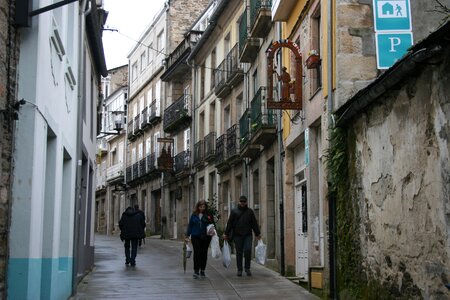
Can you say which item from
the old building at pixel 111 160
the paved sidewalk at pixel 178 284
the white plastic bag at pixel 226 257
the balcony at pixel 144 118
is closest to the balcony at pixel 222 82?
the paved sidewalk at pixel 178 284

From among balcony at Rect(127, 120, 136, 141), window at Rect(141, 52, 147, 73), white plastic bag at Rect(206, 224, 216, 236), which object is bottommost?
white plastic bag at Rect(206, 224, 216, 236)

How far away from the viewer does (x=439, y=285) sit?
21.1ft

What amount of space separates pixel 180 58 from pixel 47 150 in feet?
78.8

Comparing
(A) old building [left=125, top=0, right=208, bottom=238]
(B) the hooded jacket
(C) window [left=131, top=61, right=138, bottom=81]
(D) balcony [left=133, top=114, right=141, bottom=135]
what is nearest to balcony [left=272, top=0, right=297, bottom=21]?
(B) the hooded jacket

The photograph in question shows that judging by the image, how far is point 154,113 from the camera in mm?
38156

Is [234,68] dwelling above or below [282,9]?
above

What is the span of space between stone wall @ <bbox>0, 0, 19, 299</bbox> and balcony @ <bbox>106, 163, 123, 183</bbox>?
1575 inches

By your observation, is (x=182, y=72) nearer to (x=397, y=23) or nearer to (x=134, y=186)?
(x=134, y=186)

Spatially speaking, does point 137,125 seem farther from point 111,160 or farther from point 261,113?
point 261,113

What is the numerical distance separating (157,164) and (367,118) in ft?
88.0

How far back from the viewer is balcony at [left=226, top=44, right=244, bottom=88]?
2284 cm

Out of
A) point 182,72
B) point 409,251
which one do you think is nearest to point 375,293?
point 409,251

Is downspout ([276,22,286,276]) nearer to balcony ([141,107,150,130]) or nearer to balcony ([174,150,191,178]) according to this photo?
balcony ([174,150,191,178])

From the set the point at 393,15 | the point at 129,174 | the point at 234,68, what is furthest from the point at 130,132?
the point at 393,15
